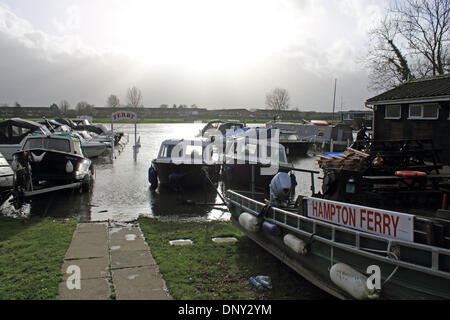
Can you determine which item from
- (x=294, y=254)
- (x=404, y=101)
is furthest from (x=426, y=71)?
(x=294, y=254)

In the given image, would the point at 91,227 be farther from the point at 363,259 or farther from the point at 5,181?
the point at 363,259

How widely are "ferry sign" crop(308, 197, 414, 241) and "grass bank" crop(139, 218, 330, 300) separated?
1287 millimetres

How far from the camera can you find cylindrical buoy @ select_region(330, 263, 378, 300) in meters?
4.51

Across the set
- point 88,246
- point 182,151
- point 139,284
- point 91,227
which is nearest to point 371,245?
point 139,284

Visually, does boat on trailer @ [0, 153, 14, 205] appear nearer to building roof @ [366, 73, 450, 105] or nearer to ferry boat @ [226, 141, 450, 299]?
ferry boat @ [226, 141, 450, 299]

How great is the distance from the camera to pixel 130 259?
684cm

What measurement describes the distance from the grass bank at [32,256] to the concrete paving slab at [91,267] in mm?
114

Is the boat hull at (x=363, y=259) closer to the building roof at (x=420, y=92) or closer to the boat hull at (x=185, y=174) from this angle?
the boat hull at (x=185, y=174)

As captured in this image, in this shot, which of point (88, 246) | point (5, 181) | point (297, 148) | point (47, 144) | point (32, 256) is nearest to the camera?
point (32, 256)

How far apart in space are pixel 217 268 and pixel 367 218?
287cm

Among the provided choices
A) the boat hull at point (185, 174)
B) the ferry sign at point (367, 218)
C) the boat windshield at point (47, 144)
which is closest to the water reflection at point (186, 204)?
the boat hull at point (185, 174)

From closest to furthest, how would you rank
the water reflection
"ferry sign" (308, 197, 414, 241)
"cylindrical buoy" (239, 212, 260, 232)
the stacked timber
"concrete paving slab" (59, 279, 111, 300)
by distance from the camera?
"ferry sign" (308, 197, 414, 241), "concrete paving slab" (59, 279, 111, 300), "cylindrical buoy" (239, 212, 260, 232), the stacked timber, the water reflection

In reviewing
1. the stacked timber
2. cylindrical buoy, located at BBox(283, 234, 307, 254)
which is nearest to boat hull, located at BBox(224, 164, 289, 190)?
the stacked timber
